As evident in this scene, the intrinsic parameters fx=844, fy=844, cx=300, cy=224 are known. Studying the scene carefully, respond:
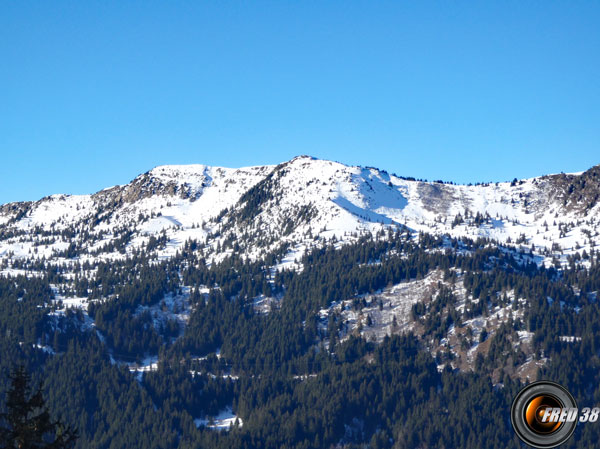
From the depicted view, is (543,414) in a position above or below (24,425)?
below

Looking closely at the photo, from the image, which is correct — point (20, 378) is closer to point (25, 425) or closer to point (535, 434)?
point (25, 425)

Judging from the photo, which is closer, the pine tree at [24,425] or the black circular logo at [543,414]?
the pine tree at [24,425]

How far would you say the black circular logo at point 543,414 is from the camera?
72.3 m

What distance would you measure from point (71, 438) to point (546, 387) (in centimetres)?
4020

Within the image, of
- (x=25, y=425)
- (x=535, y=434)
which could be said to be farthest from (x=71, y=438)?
(x=535, y=434)

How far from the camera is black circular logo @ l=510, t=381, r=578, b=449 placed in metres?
72.3

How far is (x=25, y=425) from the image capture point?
201 feet

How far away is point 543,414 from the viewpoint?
7356 centimetres

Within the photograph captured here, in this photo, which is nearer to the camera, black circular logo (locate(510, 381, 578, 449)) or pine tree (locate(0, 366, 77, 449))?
pine tree (locate(0, 366, 77, 449))

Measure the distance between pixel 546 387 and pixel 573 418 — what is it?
3.47 m

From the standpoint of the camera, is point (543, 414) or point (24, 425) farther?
point (543, 414)

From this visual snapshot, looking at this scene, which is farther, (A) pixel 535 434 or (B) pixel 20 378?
(A) pixel 535 434

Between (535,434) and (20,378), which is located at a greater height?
(20,378)

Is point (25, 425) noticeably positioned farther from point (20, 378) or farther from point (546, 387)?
point (546, 387)
